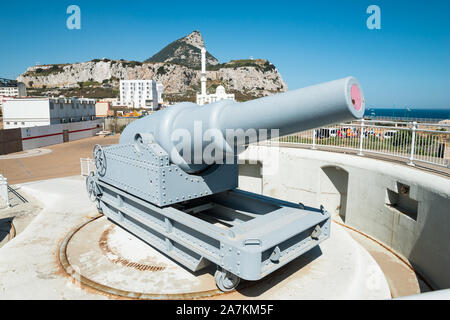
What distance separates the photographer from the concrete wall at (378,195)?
5.44 metres

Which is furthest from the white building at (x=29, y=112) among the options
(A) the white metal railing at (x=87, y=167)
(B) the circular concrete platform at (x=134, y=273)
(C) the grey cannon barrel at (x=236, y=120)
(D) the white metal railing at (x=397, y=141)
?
(C) the grey cannon barrel at (x=236, y=120)

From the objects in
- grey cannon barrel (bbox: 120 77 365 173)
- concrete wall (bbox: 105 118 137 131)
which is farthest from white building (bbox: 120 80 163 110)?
grey cannon barrel (bbox: 120 77 365 173)

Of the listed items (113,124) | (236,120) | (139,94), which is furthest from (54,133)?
(139,94)

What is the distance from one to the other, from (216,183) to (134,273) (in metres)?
1.78

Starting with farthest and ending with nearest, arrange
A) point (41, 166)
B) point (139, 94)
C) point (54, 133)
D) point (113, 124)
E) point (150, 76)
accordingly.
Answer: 1. point (150, 76)
2. point (139, 94)
3. point (113, 124)
4. point (54, 133)
5. point (41, 166)

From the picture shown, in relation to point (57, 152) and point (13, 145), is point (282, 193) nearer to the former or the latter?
point (57, 152)

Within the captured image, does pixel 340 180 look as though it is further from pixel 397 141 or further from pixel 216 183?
pixel 216 183

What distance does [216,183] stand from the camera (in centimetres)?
508

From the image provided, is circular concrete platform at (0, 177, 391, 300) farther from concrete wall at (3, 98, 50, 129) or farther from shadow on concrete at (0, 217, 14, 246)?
concrete wall at (3, 98, 50, 129)

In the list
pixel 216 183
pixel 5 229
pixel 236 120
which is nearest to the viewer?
pixel 236 120

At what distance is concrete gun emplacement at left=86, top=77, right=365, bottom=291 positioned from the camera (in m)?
2.90

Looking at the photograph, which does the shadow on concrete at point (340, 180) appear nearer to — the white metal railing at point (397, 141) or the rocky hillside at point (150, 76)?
the white metal railing at point (397, 141)

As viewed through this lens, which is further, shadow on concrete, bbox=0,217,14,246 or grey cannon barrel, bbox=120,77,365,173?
shadow on concrete, bbox=0,217,14,246

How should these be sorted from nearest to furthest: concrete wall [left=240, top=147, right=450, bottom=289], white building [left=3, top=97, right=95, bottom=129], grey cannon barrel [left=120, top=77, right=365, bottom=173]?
1. grey cannon barrel [left=120, top=77, right=365, bottom=173]
2. concrete wall [left=240, top=147, right=450, bottom=289]
3. white building [left=3, top=97, right=95, bottom=129]
